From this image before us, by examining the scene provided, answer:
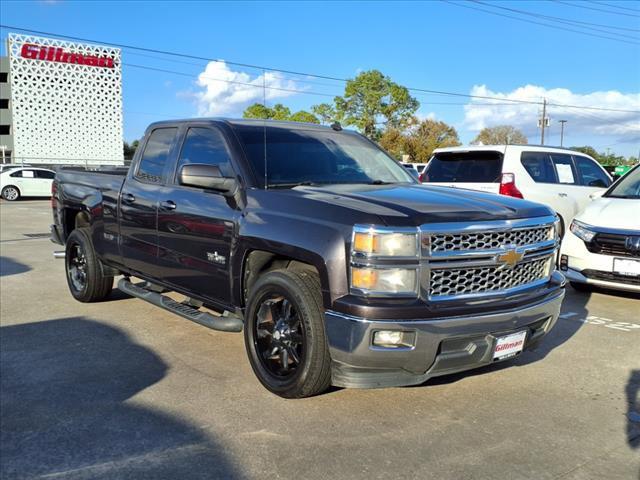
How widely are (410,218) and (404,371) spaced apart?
88 centimetres

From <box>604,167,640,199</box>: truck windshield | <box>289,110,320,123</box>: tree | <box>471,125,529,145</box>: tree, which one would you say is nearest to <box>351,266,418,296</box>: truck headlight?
<box>604,167,640,199</box>: truck windshield

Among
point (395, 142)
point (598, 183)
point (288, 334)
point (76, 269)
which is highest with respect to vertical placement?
point (395, 142)

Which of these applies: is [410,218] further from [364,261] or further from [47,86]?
[47,86]

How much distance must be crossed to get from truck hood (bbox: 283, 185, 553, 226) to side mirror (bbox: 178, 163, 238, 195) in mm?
440

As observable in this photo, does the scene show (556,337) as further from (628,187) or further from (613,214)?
(628,187)

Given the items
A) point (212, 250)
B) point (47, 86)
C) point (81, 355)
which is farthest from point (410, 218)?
point (47, 86)

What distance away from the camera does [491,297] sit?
359 centimetres

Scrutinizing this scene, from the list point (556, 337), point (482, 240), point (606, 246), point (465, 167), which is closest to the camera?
point (482, 240)

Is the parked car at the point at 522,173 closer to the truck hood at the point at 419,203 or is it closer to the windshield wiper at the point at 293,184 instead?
the truck hood at the point at 419,203

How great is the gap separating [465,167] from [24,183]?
23.1m

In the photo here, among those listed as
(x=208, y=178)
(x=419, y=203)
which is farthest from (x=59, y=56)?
(x=419, y=203)

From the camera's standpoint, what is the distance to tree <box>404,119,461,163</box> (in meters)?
61.5

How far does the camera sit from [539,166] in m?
9.48

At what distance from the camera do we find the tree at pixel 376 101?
6175cm
